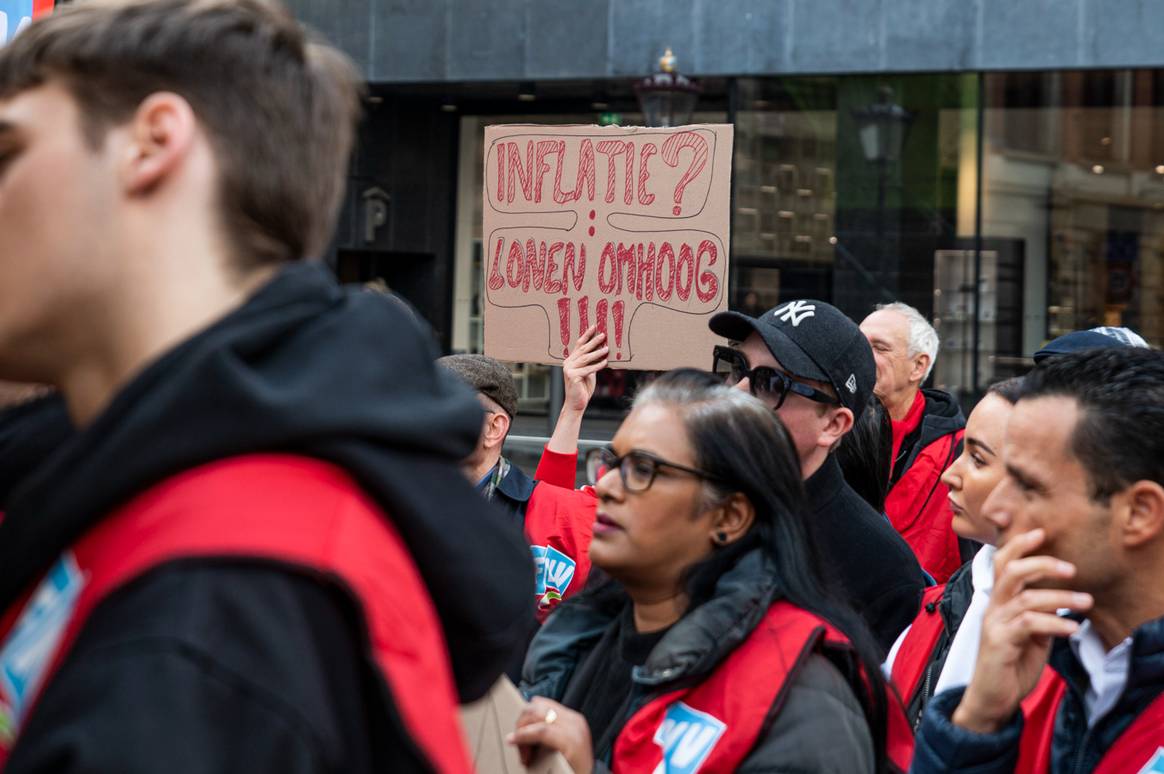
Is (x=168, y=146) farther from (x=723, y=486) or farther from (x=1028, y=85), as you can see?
(x=1028, y=85)

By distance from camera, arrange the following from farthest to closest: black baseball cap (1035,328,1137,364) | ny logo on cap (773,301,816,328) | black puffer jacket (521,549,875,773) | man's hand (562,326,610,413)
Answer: man's hand (562,326,610,413)
black baseball cap (1035,328,1137,364)
ny logo on cap (773,301,816,328)
black puffer jacket (521,549,875,773)

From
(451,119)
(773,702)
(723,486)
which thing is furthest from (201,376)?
(451,119)

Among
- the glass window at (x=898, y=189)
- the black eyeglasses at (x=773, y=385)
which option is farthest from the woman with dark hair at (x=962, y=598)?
the glass window at (x=898, y=189)

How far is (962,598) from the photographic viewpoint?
344cm

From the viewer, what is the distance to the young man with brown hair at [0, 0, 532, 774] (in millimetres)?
965

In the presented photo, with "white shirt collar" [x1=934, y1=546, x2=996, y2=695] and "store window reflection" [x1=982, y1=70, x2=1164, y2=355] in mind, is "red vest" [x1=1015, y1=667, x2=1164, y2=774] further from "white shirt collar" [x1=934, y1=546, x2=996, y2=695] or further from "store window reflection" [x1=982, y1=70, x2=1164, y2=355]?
"store window reflection" [x1=982, y1=70, x2=1164, y2=355]

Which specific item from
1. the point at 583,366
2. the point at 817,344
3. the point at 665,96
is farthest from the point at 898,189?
the point at 817,344

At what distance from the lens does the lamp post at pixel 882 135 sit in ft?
57.4

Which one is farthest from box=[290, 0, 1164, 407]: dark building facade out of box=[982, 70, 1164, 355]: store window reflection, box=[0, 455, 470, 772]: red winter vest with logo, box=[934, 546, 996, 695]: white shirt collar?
box=[0, 455, 470, 772]: red winter vest with logo

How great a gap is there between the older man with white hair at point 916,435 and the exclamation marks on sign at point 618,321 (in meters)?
1.00

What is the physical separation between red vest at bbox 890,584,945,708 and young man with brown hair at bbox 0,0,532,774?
91.2 inches

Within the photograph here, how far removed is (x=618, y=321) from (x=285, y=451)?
4.24 m

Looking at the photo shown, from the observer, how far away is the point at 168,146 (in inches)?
45.7

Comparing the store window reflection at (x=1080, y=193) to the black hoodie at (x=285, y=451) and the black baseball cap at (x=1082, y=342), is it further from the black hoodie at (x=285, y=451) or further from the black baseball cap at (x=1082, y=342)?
the black hoodie at (x=285, y=451)
